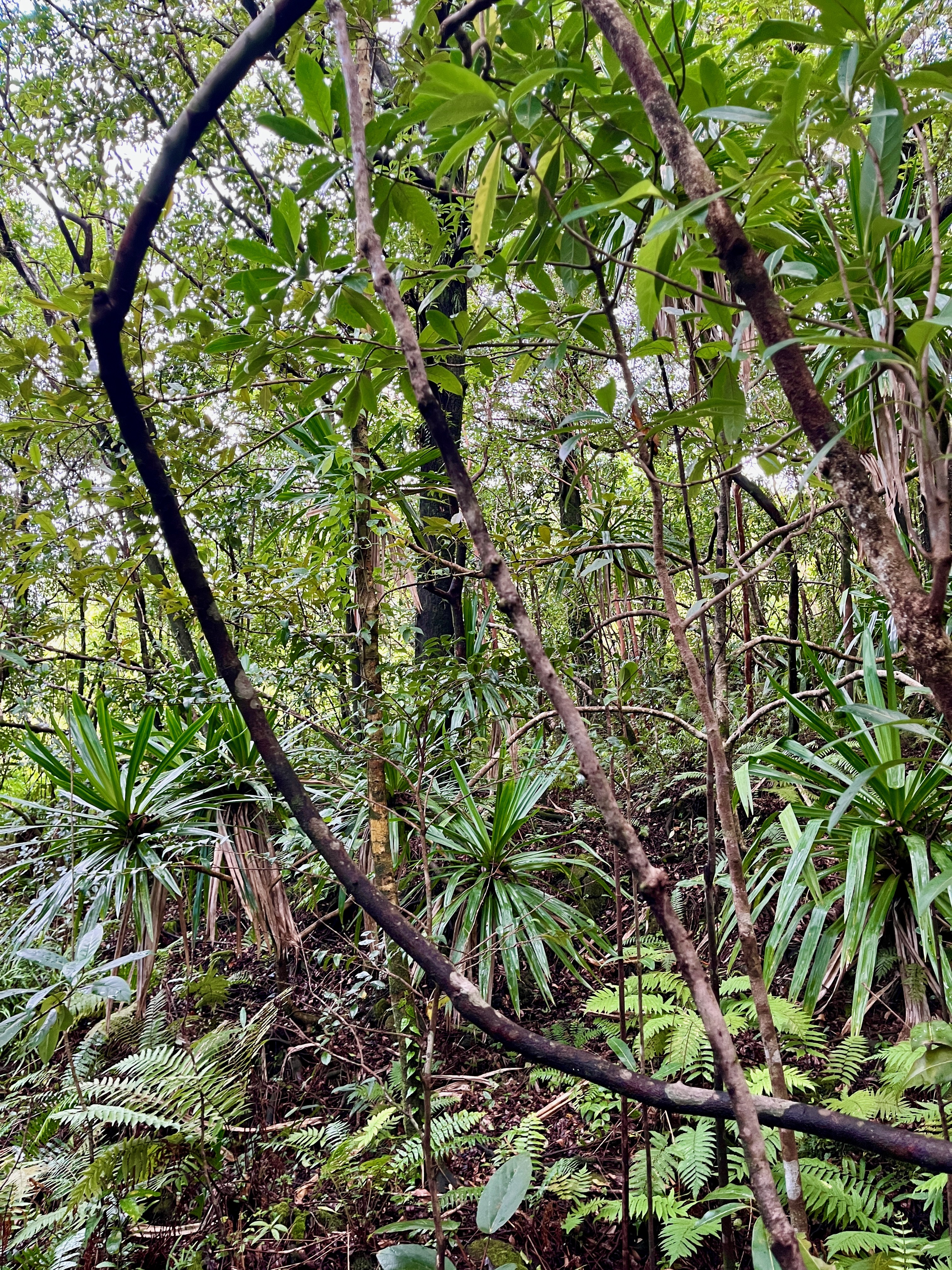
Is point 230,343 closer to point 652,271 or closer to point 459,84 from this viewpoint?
point 459,84

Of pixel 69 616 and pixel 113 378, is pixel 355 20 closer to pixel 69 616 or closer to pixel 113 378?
pixel 113 378

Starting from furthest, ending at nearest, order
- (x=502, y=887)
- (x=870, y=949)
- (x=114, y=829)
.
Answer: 1. (x=502, y=887)
2. (x=114, y=829)
3. (x=870, y=949)

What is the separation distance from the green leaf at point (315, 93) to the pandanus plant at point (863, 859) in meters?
1.72

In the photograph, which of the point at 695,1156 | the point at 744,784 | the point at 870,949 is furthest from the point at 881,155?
the point at 695,1156

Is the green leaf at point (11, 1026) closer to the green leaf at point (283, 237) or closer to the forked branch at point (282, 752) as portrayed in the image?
the forked branch at point (282, 752)

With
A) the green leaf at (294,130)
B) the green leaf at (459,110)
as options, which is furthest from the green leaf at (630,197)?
the green leaf at (294,130)

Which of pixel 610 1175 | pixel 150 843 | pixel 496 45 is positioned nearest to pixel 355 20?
pixel 496 45

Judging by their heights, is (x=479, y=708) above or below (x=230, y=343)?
below

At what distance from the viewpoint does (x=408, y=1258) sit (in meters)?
0.79

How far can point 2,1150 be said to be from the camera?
8.01 ft

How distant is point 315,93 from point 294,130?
0.04 metres

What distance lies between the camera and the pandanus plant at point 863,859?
6.59 ft

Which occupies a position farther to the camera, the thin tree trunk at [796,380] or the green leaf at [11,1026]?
the green leaf at [11,1026]

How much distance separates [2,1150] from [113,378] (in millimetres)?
2934
